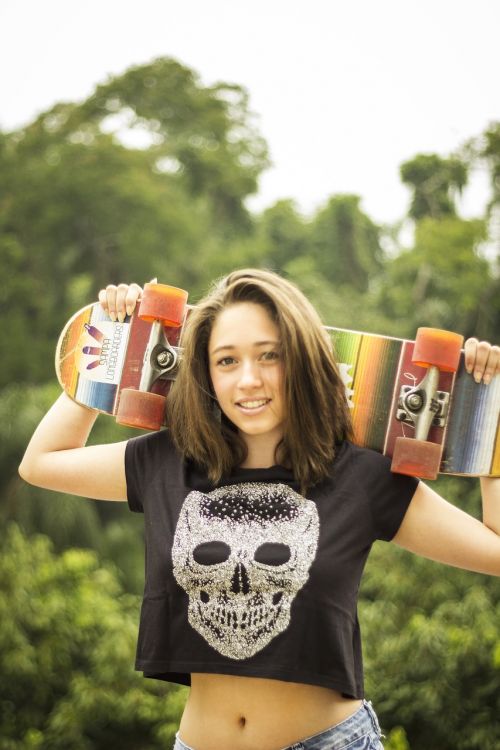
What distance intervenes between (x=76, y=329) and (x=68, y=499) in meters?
10.1

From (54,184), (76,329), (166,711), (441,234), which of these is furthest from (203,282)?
(76,329)

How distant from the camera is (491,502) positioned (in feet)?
5.48

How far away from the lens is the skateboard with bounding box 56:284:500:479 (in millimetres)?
1780

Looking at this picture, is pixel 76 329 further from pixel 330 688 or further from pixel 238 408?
pixel 330 688

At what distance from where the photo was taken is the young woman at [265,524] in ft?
5.02

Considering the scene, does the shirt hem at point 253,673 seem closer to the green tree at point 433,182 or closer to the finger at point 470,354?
the finger at point 470,354

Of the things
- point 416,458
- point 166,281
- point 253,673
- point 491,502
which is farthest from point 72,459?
point 166,281

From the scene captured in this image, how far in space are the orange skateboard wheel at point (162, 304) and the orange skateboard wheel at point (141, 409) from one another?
0.17 m

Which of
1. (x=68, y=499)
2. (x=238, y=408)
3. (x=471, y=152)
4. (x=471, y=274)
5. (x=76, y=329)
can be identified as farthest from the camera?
(x=471, y=152)

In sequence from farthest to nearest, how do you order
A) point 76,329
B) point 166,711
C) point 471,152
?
point 471,152 < point 166,711 < point 76,329

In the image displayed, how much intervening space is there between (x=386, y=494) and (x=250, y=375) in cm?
32

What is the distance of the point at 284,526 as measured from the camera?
1.58 metres

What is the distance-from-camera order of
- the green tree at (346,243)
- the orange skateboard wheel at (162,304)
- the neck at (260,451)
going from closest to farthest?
the neck at (260,451) < the orange skateboard wheel at (162,304) < the green tree at (346,243)

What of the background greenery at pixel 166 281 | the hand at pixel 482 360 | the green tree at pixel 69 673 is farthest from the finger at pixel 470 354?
the green tree at pixel 69 673
